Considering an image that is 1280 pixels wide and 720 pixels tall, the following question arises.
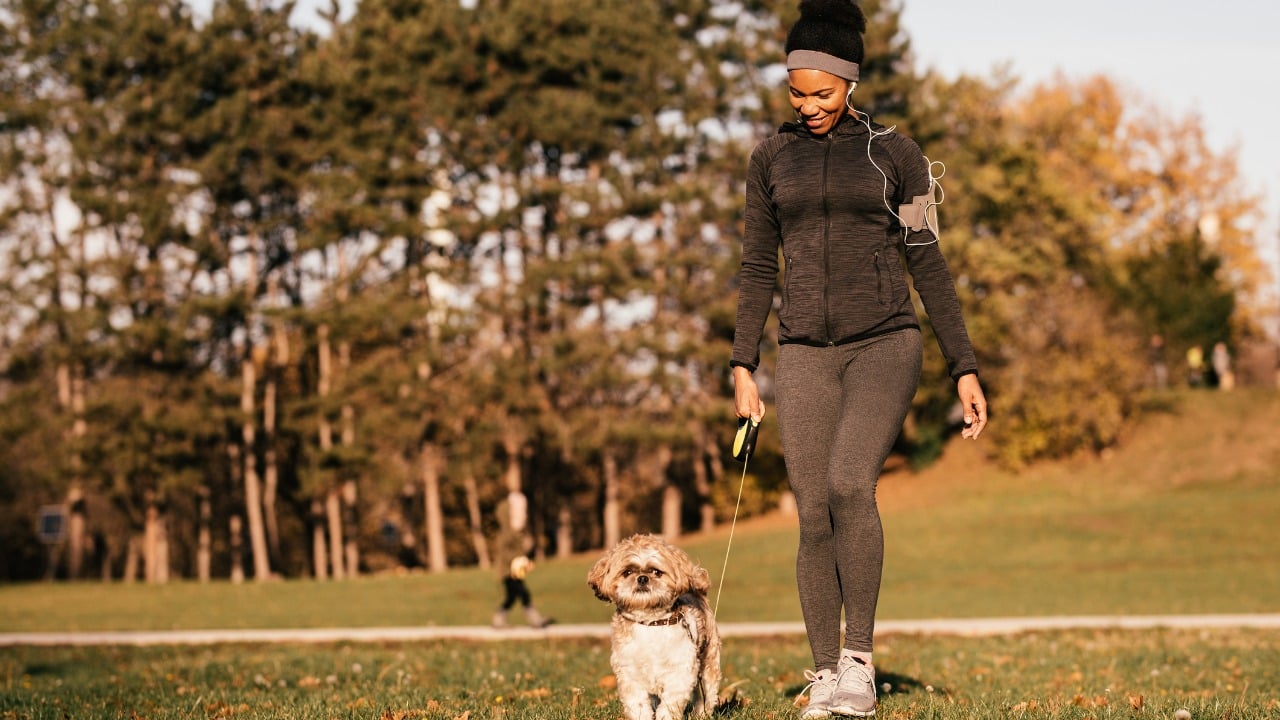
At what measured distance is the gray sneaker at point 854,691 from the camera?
4.96 m

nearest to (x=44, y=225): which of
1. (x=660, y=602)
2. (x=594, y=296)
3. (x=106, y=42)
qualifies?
(x=106, y=42)

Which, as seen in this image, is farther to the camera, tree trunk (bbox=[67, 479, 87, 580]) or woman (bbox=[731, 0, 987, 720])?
tree trunk (bbox=[67, 479, 87, 580])

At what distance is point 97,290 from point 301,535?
54.0 ft

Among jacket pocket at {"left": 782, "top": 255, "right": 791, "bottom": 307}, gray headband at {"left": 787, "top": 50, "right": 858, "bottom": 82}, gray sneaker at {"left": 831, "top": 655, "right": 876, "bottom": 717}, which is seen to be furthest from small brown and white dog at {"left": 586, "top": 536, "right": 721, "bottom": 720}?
gray headband at {"left": 787, "top": 50, "right": 858, "bottom": 82}

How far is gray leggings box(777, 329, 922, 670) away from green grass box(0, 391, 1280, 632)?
15.7m

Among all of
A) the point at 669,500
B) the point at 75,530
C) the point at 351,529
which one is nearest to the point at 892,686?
the point at 669,500

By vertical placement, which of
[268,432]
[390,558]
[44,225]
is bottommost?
[390,558]

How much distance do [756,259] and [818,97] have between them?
726 mm

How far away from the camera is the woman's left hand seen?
16.9 feet

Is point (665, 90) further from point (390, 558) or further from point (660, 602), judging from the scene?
point (660, 602)

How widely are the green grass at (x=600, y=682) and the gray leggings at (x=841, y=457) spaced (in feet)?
1.60

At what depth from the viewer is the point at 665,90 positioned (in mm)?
41594

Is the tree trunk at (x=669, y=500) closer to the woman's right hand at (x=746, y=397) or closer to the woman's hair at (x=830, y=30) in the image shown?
the woman's right hand at (x=746, y=397)

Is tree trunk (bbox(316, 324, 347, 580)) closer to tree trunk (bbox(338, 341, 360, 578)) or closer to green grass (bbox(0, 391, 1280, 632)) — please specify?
tree trunk (bbox(338, 341, 360, 578))
